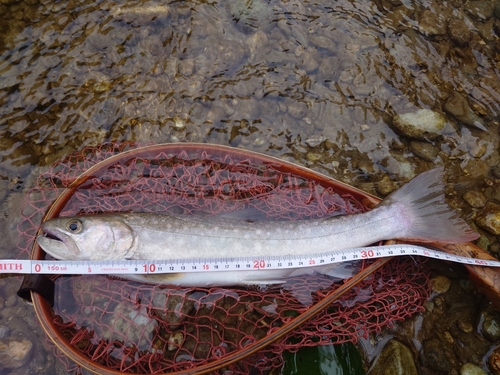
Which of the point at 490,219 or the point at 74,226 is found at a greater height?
the point at 74,226

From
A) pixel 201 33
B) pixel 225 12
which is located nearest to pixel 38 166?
pixel 201 33

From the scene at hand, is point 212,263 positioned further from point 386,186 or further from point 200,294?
point 386,186

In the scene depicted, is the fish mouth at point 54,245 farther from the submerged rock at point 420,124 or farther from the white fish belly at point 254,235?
the submerged rock at point 420,124

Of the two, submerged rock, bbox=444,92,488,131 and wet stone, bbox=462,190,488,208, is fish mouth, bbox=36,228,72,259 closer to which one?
wet stone, bbox=462,190,488,208

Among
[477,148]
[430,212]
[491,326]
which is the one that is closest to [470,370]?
[491,326]

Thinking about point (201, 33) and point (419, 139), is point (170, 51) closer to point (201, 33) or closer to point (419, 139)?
point (201, 33)

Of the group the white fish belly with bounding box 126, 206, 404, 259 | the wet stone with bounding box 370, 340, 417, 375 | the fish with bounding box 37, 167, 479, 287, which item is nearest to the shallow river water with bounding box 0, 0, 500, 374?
the fish with bounding box 37, 167, 479, 287
